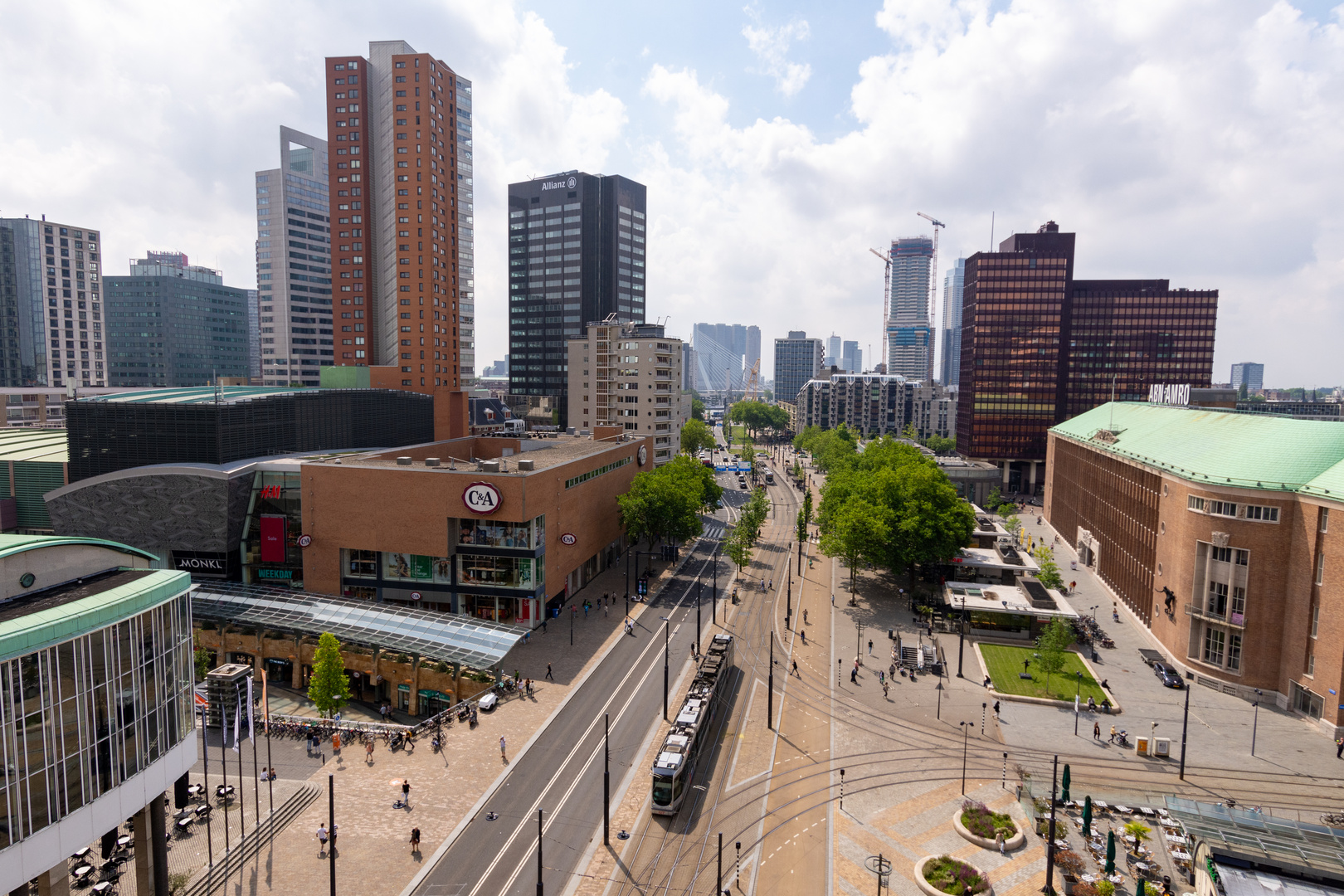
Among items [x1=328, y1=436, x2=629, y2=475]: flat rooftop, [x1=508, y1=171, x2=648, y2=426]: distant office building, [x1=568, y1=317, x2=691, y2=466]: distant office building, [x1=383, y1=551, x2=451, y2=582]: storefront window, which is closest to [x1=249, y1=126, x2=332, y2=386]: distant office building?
[x1=508, y1=171, x2=648, y2=426]: distant office building

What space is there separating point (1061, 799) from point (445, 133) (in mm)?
135401

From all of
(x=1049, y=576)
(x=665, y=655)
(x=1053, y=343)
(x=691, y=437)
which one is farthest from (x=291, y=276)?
(x=1053, y=343)

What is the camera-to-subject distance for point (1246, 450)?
62.5 m

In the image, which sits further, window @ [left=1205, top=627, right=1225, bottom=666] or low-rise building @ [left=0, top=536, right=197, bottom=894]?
window @ [left=1205, top=627, right=1225, bottom=666]

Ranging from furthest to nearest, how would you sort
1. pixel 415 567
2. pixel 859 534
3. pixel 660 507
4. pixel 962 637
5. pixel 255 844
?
1. pixel 660 507
2. pixel 859 534
3. pixel 415 567
4. pixel 962 637
5. pixel 255 844

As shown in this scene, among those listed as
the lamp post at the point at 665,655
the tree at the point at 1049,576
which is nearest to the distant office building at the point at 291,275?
the lamp post at the point at 665,655

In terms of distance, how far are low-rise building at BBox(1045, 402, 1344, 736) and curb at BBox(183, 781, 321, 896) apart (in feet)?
229

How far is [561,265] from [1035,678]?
158840mm

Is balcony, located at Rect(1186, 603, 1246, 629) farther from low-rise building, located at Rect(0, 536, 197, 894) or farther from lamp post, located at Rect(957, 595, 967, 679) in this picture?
low-rise building, located at Rect(0, 536, 197, 894)

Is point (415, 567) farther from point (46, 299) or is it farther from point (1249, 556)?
point (46, 299)

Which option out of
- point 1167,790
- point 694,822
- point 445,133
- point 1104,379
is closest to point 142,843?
point 694,822

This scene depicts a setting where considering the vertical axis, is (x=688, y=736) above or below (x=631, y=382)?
below

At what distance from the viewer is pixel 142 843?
107 feet

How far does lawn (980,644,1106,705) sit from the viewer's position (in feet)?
191
